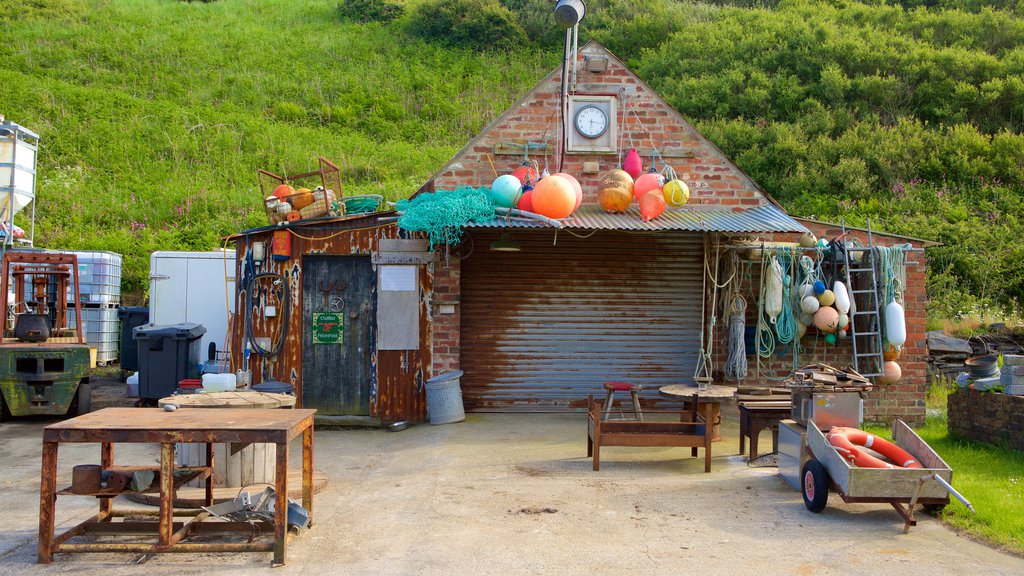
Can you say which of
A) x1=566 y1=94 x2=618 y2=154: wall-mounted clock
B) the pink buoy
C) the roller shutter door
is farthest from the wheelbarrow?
x1=566 y1=94 x2=618 y2=154: wall-mounted clock

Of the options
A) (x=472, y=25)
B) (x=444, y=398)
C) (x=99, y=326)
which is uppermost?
(x=472, y=25)

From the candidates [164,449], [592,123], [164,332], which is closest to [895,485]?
[164,449]

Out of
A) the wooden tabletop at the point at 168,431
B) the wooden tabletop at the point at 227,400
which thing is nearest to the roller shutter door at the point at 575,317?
the wooden tabletop at the point at 227,400

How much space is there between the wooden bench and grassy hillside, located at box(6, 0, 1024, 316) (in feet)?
31.8

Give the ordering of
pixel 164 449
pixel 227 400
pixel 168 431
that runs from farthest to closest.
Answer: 1. pixel 227 400
2. pixel 164 449
3. pixel 168 431

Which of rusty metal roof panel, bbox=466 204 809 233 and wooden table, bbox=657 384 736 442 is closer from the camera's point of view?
wooden table, bbox=657 384 736 442

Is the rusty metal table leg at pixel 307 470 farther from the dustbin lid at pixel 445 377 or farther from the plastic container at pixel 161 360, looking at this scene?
the plastic container at pixel 161 360

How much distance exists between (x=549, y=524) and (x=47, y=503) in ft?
11.9

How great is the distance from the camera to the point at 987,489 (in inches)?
276

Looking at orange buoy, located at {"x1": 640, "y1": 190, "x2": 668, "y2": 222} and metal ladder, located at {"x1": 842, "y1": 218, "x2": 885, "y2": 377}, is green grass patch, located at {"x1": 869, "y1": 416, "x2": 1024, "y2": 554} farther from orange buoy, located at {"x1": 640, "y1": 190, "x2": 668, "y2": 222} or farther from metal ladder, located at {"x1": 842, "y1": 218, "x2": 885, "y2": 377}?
orange buoy, located at {"x1": 640, "y1": 190, "x2": 668, "y2": 222}

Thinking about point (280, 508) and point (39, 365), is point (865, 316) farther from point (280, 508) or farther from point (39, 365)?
point (39, 365)

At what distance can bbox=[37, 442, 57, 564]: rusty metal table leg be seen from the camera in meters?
5.34

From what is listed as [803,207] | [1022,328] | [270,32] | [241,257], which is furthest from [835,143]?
[270,32]

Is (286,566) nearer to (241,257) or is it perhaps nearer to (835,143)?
(241,257)
